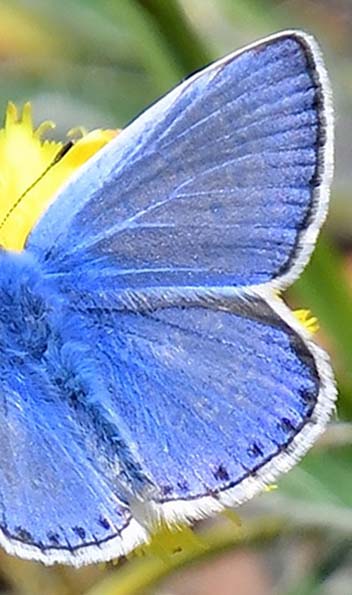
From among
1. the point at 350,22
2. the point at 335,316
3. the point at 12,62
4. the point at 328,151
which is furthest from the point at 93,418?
the point at 350,22

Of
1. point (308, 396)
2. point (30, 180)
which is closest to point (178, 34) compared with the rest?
point (30, 180)

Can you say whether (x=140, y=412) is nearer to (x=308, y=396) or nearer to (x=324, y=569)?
(x=308, y=396)

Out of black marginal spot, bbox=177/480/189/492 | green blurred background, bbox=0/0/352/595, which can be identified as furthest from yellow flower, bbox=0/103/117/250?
black marginal spot, bbox=177/480/189/492

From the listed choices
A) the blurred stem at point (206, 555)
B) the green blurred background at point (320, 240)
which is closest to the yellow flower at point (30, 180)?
the green blurred background at point (320, 240)

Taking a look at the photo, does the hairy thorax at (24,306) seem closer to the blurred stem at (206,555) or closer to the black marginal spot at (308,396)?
the black marginal spot at (308,396)

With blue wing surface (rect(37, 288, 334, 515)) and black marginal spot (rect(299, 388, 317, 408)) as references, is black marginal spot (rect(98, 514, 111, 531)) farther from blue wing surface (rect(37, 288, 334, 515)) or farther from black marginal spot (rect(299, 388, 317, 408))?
black marginal spot (rect(299, 388, 317, 408))

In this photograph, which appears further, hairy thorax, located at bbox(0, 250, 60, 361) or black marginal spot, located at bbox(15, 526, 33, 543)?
hairy thorax, located at bbox(0, 250, 60, 361)

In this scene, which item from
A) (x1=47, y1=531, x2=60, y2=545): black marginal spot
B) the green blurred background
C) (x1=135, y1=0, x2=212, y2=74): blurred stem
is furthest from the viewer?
the green blurred background
